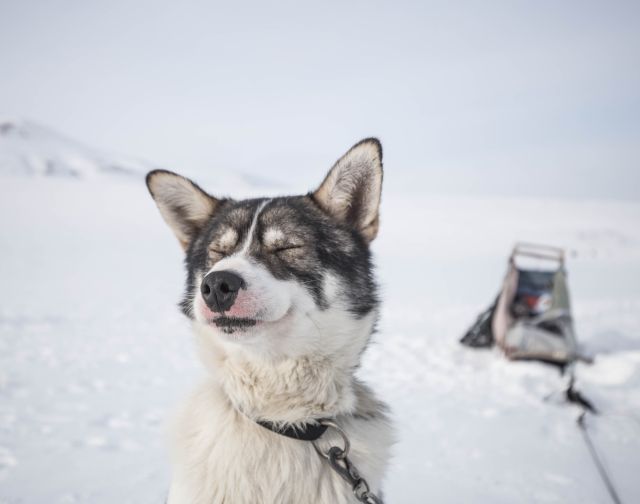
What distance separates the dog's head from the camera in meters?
1.69

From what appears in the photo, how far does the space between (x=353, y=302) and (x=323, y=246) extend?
33 centimetres

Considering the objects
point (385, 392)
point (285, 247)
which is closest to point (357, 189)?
point (285, 247)

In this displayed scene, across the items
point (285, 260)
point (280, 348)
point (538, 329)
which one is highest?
point (285, 260)

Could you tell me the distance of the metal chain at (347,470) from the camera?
164 centimetres

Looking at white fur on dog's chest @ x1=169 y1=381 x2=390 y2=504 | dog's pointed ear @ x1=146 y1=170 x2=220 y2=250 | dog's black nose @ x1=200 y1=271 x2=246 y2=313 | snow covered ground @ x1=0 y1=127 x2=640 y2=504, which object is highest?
dog's pointed ear @ x1=146 y1=170 x2=220 y2=250

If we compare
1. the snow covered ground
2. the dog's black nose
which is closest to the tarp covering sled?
the snow covered ground

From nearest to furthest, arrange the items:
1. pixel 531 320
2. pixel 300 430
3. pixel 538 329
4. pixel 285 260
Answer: pixel 300 430 → pixel 285 260 → pixel 538 329 → pixel 531 320

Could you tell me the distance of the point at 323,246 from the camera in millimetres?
2098

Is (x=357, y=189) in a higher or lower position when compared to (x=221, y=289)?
higher

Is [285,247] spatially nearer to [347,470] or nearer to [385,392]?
[347,470]

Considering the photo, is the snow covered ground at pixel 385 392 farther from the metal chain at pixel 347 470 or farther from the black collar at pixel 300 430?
the metal chain at pixel 347 470

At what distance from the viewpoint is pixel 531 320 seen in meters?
5.89

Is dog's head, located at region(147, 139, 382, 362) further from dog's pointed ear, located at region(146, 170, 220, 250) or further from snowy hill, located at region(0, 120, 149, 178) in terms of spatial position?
snowy hill, located at region(0, 120, 149, 178)

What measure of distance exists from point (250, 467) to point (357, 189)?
1486 millimetres
